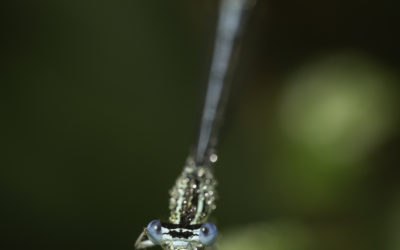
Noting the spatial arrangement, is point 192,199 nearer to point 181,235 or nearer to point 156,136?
point 181,235

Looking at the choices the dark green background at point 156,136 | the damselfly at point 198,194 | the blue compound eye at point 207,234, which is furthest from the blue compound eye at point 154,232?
the dark green background at point 156,136

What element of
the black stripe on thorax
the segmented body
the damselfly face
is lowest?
the damselfly face

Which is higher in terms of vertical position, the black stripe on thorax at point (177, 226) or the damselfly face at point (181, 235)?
the black stripe on thorax at point (177, 226)

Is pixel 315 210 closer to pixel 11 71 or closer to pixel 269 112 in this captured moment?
pixel 269 112

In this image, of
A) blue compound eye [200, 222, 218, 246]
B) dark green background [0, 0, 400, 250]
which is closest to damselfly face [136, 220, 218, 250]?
blue compound eye [200, 222, 218, 246]

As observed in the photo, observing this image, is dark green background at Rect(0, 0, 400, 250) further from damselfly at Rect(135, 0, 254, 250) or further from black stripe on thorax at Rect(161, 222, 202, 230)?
black stripe on thorax at Rect(161, 222, 202, 230)

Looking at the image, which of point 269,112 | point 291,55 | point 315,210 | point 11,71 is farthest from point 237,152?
point 11,71

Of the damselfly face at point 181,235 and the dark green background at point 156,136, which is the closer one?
the damselfly face at point 181,235

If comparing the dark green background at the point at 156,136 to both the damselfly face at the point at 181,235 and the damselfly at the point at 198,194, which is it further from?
the damselfly face at the point at 181,235
